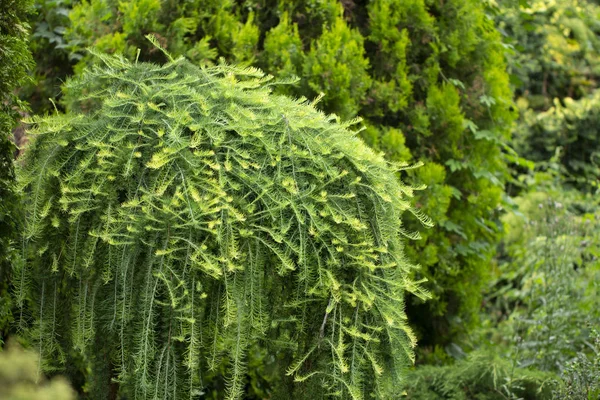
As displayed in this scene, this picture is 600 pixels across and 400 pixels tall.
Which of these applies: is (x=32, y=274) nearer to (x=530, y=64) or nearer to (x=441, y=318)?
(x=441, y=318)

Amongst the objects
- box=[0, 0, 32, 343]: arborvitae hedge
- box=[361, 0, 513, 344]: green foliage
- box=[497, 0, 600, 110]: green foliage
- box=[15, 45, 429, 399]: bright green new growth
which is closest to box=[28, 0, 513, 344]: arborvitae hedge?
box=[361, 0, 513, 344]: green foliage

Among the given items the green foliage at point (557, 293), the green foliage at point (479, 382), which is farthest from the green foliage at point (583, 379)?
the green foliage at point (557, 293)

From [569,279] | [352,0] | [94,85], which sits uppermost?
[352,0]

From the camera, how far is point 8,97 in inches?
113

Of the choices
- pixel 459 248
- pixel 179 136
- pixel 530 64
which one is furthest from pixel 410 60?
pixel 530 64

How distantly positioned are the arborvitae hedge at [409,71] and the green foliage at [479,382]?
1.61ft

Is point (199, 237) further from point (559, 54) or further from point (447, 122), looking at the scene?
point (559, 54)

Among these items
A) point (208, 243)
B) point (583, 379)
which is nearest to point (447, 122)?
point (583, 379)

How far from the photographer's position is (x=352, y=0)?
14.8 ft

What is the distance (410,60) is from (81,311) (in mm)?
2718

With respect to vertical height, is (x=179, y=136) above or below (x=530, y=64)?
above

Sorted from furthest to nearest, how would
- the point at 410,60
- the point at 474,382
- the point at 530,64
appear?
the point at 530,64, the point at 410,60, the point at 474,382

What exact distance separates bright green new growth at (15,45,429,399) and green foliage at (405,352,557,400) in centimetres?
107

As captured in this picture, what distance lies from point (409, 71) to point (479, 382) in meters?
1.93
